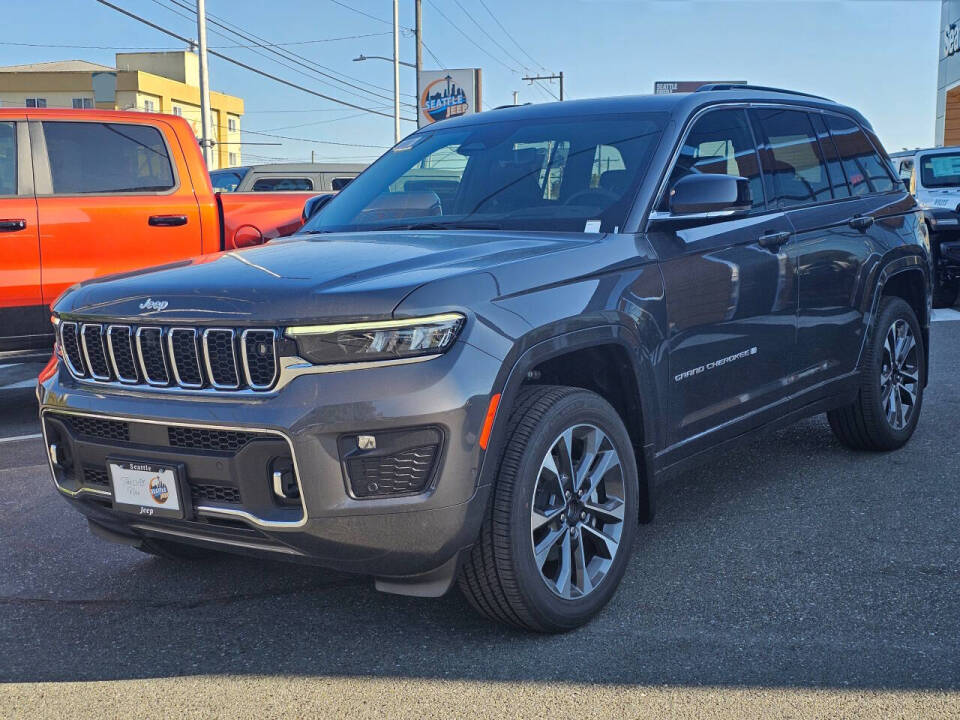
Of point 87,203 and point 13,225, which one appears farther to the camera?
point 87,203

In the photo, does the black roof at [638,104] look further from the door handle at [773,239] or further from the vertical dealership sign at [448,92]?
the vertical dealership sign at [448,92]

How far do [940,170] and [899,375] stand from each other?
398 inches

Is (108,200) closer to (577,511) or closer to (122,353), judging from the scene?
(122,353)

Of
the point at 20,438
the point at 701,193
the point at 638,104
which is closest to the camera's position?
the point at 701,193

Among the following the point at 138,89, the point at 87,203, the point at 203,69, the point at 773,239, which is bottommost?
the point at 773,239

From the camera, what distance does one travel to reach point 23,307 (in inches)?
286

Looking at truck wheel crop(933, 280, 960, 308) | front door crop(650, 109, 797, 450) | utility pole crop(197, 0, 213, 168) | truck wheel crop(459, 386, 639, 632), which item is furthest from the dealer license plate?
utility pole crop(197, 0, 213, 168)

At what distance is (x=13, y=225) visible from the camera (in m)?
7.21

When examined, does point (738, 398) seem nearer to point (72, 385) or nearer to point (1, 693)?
point (72, 385)

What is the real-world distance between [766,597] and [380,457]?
1616 mm

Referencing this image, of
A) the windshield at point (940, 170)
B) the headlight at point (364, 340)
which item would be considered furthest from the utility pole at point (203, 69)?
the headlight at point (364, 340)

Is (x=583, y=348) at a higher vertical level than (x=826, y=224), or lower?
lower

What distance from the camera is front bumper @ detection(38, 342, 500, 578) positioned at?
303 cm

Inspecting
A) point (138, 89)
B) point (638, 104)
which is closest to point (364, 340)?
point (638, 104)
